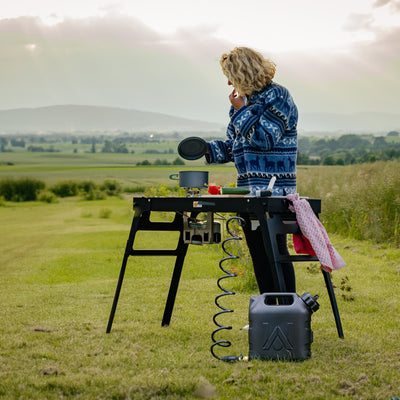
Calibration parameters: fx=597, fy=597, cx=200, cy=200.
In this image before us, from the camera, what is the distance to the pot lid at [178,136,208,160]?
164 inches

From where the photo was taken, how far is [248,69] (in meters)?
3.72

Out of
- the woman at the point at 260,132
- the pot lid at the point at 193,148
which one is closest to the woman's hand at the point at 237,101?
the woman at the point at 260,132

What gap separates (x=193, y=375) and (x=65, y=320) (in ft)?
6.77

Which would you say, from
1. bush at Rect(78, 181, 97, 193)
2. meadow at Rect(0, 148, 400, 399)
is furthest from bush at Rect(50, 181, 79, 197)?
meadow at Rect(0, 148, 400, 399)

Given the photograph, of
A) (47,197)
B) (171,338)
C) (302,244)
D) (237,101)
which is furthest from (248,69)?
(47,197)

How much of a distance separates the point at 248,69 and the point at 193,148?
74 centimetres

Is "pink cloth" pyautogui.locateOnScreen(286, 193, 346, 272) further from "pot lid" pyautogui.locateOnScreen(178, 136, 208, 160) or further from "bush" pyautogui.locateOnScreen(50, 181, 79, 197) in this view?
"bush" pyautogui.locateOnScreen(50, 181, 79, 197)

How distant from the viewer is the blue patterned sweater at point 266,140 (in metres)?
3.69

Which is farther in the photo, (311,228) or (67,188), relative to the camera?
(67,188)

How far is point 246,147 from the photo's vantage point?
12.8 ft

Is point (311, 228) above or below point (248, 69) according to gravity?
below

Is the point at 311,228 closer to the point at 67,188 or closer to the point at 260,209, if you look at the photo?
the point at 260,209

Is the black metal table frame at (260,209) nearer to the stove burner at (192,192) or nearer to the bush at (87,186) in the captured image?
the stove burner at (192,192)

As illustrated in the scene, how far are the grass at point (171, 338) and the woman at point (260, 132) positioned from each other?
1.99 feet
